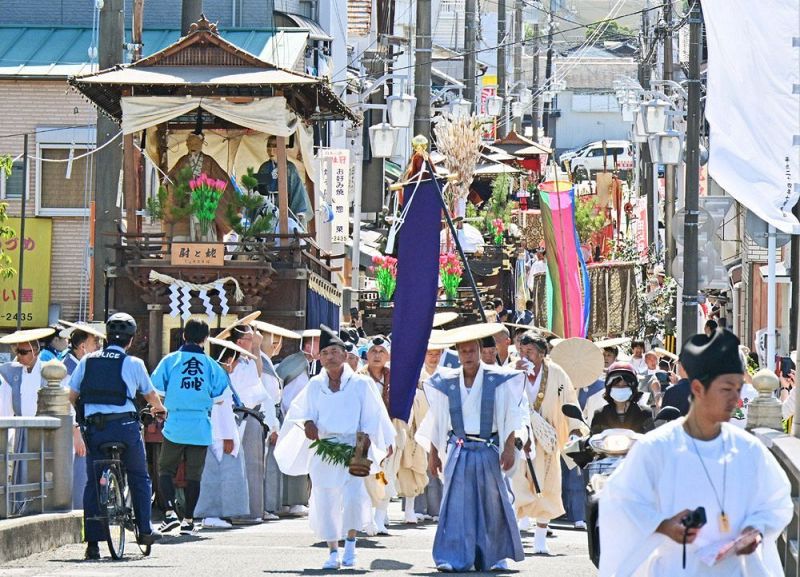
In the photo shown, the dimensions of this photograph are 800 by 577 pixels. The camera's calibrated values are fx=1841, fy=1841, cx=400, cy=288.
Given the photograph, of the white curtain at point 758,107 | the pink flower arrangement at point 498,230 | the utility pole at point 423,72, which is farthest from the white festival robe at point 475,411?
the pink flower arrangement at point 498,230

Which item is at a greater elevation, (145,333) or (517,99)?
(517,99)

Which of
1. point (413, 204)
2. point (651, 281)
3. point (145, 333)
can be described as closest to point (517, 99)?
point (651, 281)

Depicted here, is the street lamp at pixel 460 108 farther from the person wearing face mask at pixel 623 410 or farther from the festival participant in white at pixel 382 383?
the person wearing face mask at pixel 623 410

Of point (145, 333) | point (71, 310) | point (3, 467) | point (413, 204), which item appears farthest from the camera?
point (71, 310)

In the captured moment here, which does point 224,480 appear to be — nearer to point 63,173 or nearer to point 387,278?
point 387,278

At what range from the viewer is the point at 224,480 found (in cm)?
1766

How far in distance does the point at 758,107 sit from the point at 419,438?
4.63 metres

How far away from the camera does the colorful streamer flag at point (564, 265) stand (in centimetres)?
2556

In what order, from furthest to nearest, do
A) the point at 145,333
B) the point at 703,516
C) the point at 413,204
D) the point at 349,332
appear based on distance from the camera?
the point at 145,333 < the point at 349,332 < the point at 413,204 < the point at 703,516

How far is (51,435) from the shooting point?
15.3 metres

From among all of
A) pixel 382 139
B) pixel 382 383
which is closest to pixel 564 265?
pixel 382 139

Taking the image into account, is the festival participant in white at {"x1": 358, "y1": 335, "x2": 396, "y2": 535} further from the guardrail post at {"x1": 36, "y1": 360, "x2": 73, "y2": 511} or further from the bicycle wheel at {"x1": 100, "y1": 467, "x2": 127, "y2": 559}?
the bicycle wheel at {"x1": 100, "y1": 467, "x2": 127, "y2": 559}

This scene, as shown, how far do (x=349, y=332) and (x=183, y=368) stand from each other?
6545 millimetres

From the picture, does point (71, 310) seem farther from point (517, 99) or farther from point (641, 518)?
point (517, 99)
